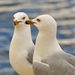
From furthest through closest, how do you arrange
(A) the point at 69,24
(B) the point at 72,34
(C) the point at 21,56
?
(A) the point at 69,24, (B) the point at 72,34, (C) the point at 21,56

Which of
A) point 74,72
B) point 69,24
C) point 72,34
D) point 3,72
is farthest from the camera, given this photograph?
point 69,24

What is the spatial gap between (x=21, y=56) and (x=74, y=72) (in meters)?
0.42

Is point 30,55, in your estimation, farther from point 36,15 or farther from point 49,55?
point 36,15

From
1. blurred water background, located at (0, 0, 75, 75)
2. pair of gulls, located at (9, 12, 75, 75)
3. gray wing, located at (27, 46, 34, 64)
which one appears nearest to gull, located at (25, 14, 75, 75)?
pair of gulls, located at (9, 12, 75, 75)

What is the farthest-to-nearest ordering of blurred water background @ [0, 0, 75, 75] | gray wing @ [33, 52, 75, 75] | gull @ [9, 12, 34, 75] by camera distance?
1. blurred water background @ [0, 0, 75, 75]
2. gull @ [9, 12, 34, 75]
3. gray wing @ [33, 52, 75, 75]

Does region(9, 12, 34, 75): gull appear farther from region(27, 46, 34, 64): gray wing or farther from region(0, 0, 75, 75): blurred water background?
region(0, 0, 75, 75): blurred water background

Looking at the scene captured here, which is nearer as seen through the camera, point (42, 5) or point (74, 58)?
point (74, 58)

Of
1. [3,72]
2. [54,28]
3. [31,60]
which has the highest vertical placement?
[54,28]

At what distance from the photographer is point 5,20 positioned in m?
3.93

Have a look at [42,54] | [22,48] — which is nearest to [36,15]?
[22,48]

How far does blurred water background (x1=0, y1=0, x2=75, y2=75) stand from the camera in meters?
3.16

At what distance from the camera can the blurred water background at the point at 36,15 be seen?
3.16 metres

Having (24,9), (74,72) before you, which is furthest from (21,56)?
(24,9)

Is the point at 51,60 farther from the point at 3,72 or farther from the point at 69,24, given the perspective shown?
the point at 69,24
